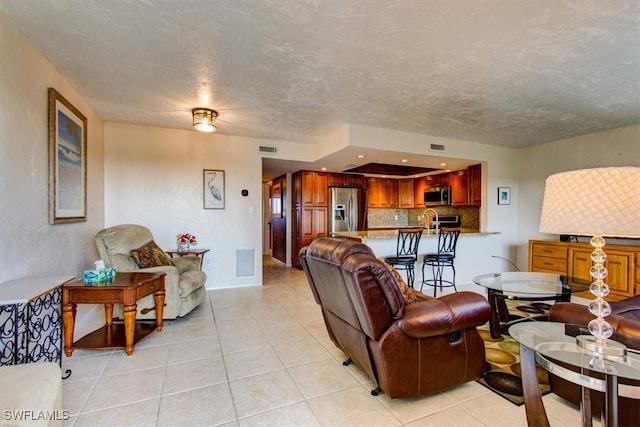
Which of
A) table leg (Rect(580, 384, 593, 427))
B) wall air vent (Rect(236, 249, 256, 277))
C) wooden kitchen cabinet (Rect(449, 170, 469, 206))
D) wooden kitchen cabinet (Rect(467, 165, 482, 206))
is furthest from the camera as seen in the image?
wooden kitchen cabinet (Rect(449, 170, 469, 206))

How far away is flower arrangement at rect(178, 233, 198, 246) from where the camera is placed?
4406 millimetres

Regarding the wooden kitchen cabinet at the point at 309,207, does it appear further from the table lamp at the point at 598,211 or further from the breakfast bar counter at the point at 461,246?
the table lamp at the point at 598,211

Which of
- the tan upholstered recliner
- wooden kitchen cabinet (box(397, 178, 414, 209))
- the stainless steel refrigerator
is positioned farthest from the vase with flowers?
wooden kitchen cabinet (box(397, 178, 414, 209))

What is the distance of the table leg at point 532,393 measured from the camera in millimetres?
1314

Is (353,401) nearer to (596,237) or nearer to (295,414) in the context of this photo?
(295,414)

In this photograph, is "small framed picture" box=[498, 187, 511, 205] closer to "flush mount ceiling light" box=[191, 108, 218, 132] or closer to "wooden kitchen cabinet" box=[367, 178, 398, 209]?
"wooden kitchen cabinet" box=[367, 178, 398, 209]

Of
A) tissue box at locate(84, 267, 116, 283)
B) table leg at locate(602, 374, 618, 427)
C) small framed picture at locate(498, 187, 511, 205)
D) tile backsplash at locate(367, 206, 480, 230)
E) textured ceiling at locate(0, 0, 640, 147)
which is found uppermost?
textured ceiling at locate(0, 0, 640, 147)

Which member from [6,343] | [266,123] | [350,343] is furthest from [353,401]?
[266,123]

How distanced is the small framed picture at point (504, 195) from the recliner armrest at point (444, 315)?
4.47 meters

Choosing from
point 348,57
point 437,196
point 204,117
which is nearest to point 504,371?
point 348,57

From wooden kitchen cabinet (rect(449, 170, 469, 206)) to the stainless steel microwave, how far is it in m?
0.11

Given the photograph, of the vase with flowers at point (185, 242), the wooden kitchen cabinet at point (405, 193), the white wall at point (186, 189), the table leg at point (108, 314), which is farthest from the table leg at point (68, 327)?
the wooden kitchen cabinet at point (405, 193)

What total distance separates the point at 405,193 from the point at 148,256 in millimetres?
6106

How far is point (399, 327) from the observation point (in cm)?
172
